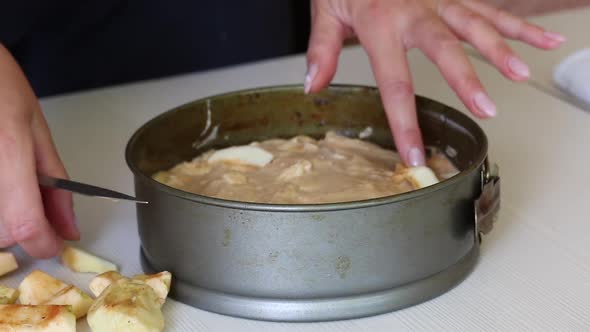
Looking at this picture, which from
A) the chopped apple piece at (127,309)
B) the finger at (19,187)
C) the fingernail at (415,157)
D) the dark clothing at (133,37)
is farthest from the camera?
the dark clothing at (133,37)

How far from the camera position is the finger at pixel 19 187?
820 mm

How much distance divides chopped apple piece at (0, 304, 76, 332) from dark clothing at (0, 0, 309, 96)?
77cm

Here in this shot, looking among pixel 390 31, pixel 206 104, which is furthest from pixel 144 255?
pixel 390 31

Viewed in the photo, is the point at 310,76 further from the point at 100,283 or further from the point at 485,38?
the point at 100,283

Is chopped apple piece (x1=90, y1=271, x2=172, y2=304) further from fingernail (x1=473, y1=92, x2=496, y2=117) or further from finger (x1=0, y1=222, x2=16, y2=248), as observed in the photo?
fingernail (x1=473, y1=92, x2=496, y2=117)

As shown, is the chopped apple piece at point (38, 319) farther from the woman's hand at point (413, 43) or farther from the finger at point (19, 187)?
the woman's hand at point (413, 43)

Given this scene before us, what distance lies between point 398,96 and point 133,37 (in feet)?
2.55

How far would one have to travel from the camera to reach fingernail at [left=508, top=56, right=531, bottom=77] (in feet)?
2.89

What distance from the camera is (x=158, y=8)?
1571 mm

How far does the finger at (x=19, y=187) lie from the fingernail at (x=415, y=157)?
40 centimetres

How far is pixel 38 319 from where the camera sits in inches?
28.8

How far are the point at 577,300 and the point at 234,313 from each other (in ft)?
1.09

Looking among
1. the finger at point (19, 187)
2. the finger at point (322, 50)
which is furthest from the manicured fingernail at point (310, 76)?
the finger at point (19, 187)

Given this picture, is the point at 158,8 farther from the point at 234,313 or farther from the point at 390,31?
the point at 234,313
